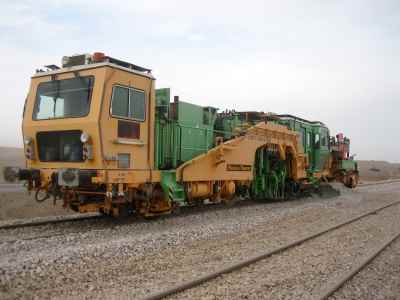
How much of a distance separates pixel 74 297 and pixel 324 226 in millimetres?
7091

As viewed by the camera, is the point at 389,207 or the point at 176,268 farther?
the point at 389,207

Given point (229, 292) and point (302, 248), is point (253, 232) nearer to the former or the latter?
point (302, 248)

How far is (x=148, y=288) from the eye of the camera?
17.2 ft

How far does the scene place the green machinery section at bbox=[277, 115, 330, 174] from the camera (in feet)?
63.0

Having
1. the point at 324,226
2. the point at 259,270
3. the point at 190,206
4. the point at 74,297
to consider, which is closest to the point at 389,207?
the point at 324,226

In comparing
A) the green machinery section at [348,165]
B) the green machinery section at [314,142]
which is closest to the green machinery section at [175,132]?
the green machinery section at [314,142]

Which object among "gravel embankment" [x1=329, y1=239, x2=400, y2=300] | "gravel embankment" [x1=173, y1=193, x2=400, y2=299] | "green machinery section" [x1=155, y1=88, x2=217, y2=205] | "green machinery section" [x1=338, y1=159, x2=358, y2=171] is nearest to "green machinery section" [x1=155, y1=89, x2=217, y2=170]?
"green machinery section" [x1=155, y1=88, x2=217, y2=205]

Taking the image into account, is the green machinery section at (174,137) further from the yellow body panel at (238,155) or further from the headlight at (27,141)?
the headlight at (27,141)

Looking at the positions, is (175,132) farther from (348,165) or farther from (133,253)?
(348,165)

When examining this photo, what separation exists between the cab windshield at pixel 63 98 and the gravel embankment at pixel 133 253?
260cm

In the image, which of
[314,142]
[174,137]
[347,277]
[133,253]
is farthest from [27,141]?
[314,142]

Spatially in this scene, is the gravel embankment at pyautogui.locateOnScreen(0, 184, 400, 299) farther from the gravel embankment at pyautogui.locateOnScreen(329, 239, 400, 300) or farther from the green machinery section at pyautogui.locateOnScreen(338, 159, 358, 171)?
the green machinery section at pyautogui.locateOnScreen(338, 159, 358, 171)

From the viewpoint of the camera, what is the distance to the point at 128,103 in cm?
966

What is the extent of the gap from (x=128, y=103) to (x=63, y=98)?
1516mm
